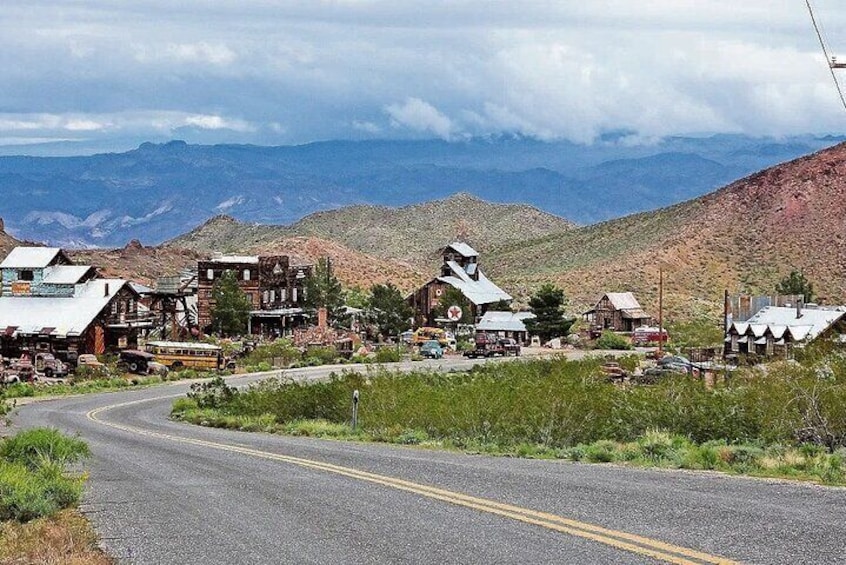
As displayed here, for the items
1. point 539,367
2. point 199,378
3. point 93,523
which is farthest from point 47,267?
point 93,523

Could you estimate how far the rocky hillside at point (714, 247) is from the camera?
10112cm

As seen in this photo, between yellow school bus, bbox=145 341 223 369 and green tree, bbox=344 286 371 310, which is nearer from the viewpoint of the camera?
yellow school bus, bbox=145 341 223 369

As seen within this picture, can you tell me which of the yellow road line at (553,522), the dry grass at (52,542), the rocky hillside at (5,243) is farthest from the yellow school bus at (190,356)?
the dry grass at (52,542)

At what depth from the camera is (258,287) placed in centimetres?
7644

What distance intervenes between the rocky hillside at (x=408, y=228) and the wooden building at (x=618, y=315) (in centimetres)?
6750

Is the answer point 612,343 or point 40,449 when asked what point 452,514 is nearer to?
point 40,449

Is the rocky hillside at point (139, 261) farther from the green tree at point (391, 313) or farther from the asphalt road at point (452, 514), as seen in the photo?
the asphalt road at point (452, 514)

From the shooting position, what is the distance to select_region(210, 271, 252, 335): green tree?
71375 millimetres

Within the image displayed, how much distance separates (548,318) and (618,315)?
954cm

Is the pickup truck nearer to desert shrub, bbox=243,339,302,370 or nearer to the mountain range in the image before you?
desert shrub, bbox=243,339,302,370

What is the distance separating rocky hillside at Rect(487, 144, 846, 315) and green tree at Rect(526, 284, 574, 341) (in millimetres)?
19997

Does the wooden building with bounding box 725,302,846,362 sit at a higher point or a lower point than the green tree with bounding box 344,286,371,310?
lower

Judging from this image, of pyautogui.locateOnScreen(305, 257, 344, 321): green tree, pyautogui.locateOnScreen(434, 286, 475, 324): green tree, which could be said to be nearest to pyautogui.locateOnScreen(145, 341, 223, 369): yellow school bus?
pyautogui.locateOnScreen(305, 257, 344, 321): green tree

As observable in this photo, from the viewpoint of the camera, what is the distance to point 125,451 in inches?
883
